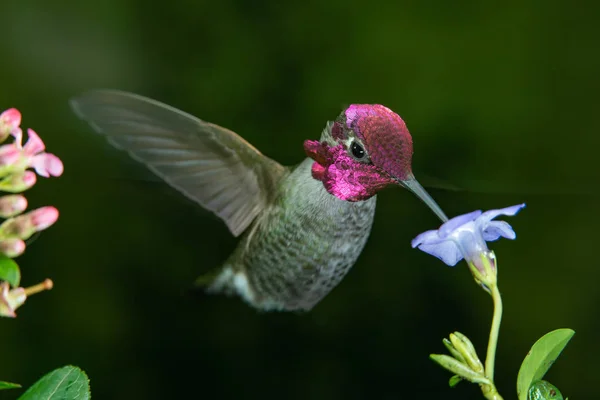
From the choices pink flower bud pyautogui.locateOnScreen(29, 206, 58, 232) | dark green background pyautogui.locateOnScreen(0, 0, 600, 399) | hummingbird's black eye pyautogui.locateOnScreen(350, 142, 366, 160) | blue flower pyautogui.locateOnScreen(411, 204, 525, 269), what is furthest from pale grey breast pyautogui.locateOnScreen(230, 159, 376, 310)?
dark green background pyautogui.locateOnScreen(0, 0, 600, 399)

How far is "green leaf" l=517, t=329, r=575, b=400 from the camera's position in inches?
35.7

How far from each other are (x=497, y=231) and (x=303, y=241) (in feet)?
1.72

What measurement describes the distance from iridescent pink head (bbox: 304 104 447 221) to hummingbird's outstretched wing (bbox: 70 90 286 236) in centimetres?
22

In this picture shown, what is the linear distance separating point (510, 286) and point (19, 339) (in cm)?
185

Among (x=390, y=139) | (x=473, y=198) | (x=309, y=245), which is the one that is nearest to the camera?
(x=390, y=139)

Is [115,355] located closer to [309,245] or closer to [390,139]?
[309,245]

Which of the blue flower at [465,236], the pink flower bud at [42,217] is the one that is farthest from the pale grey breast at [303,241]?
the pink flower bud at [42,217]

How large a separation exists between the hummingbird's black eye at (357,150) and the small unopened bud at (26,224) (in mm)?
479

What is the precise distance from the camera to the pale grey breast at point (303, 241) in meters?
1.38

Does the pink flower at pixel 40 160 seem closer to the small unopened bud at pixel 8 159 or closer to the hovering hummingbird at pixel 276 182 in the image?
the small unopened bud at pixel 8 159

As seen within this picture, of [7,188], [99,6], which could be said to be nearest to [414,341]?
[99,6]

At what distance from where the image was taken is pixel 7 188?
3.01 ft

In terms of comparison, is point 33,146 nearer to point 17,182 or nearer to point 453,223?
point 17,182

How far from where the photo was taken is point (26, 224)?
0.92 meters
